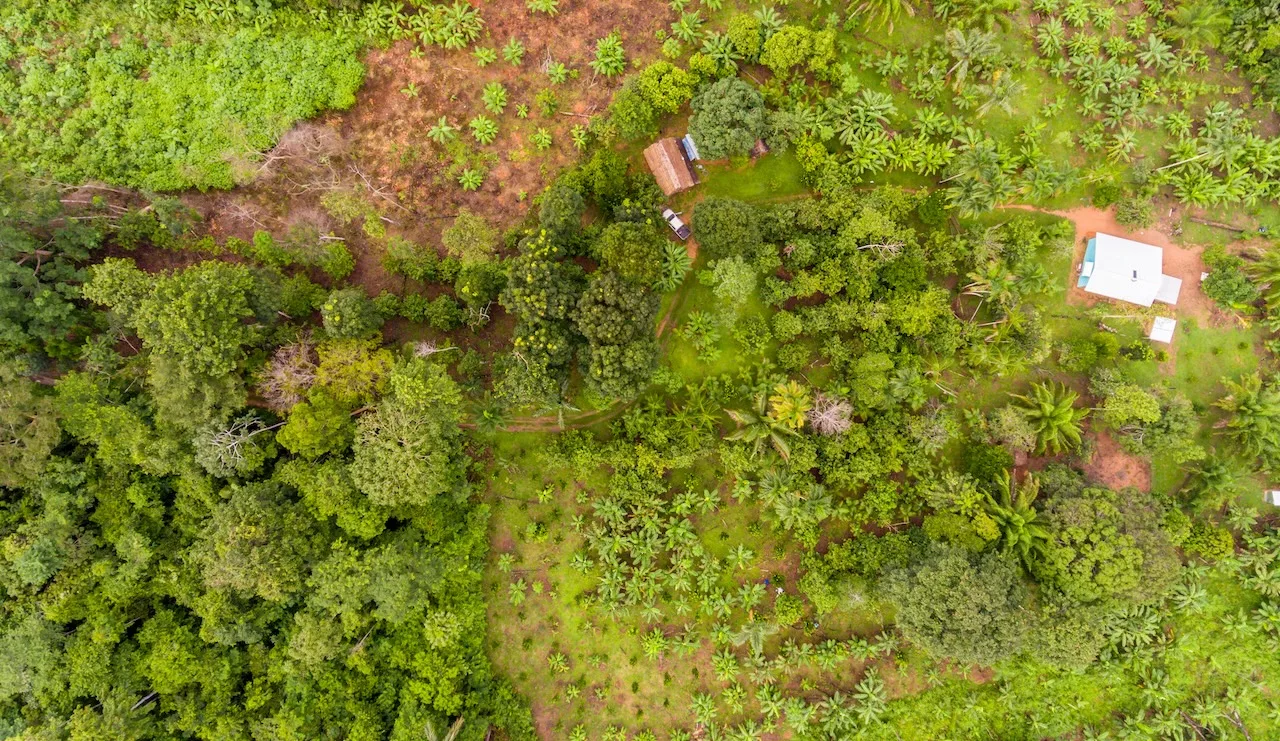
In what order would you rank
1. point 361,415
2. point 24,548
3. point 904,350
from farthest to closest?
point 904,350 → point 361,415 → point 24,548

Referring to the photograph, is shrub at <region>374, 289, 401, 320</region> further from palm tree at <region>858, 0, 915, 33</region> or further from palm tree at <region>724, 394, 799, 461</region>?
palm tree at <region>858, 0, 915, 33</region>

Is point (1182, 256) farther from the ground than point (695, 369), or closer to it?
closer to it

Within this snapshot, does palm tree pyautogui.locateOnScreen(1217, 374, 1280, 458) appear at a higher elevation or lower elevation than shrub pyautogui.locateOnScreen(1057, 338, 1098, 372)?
lower

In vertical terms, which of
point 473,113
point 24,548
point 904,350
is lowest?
point 904,350

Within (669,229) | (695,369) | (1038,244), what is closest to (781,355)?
(695,369)

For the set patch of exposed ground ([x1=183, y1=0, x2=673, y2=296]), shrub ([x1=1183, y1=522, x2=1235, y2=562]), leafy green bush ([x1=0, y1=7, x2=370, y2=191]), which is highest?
leafy green bush ([x1=0, y1=7, x2=370, y2=191])

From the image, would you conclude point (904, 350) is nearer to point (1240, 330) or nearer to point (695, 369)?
point (695, 369)

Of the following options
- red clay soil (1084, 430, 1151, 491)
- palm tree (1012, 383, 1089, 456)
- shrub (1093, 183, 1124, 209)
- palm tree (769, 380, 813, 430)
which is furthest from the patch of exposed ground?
red clay soil (1084, 430, 1151, 491)

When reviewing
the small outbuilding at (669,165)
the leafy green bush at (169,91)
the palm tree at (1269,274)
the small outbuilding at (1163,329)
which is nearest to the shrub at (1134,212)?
the small outbuilding at (1163,329)
